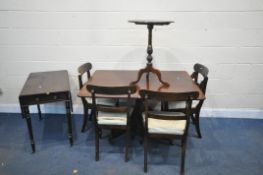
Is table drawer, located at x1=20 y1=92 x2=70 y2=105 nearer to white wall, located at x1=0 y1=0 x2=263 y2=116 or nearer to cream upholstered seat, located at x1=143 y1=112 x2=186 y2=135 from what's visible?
white wall, located at x1=0 y1=0 x2=263 y2=116

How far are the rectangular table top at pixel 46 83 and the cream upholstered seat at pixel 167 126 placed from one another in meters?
0.89

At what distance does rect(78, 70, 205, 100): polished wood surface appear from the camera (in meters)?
2.16

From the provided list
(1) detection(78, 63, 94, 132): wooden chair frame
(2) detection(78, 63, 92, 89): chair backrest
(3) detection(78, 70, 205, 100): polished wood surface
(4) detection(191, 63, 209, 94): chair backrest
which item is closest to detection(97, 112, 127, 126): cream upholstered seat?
(3) detection(78, 70, 205, 100): polished wood surface

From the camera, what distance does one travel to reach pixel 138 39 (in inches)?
106

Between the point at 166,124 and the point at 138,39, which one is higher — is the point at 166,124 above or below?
below

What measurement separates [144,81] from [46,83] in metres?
1.03

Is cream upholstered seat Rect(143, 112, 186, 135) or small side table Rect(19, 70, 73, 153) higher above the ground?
small side table Rect(19, 70, 73, 153)

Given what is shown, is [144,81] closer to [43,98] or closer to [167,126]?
[167,126]

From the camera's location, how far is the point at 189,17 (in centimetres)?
259

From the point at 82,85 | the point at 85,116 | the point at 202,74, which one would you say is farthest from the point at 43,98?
the point at 202,74

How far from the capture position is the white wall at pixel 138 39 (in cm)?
257

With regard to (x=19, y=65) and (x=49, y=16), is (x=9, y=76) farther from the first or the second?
(x=49, y=16)

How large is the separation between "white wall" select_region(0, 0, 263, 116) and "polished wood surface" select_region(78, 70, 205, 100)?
249 mm

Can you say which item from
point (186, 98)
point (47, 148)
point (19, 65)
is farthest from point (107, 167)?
point (19, 65)
